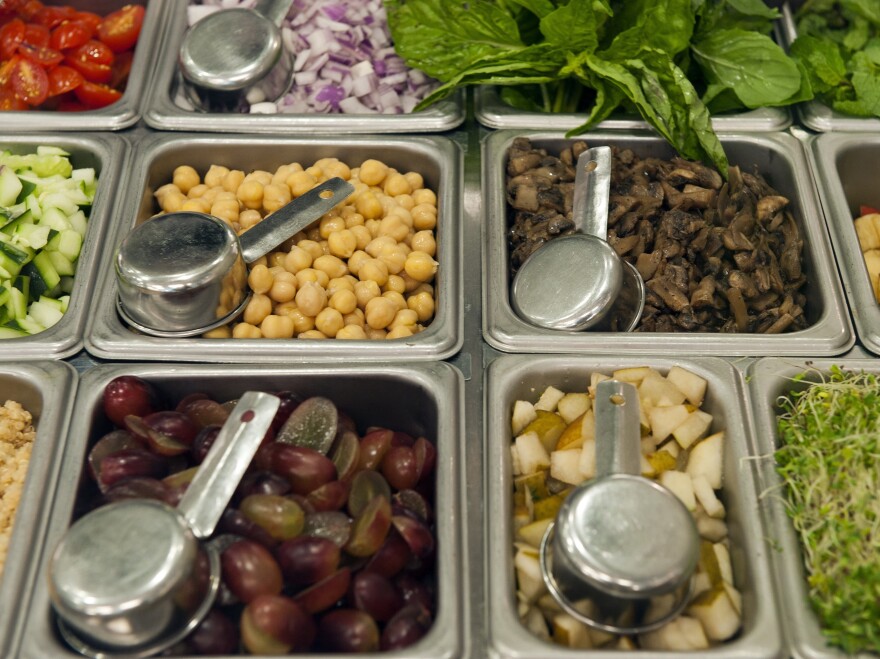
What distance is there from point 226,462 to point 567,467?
65 centimetres

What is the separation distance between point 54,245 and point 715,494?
63.6 inches

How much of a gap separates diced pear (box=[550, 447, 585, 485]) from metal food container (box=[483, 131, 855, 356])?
277 millimetres

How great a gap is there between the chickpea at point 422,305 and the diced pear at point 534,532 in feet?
2.04

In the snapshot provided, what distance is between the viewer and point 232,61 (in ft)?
8.30

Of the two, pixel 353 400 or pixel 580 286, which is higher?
pixel 580 286

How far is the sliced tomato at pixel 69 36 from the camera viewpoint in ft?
8.62

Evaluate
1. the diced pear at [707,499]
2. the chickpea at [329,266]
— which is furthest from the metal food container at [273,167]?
the diced pear at [707,499]

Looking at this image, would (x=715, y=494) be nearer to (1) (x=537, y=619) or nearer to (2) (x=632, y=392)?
(2) (x=632, y=392)

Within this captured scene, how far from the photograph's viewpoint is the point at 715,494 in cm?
182

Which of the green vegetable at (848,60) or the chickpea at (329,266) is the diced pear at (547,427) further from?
the green vegetable at (848,60)

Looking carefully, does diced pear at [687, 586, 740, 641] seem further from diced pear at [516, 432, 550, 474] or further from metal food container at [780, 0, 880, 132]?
metal food container at [780, 0, 880, 132]

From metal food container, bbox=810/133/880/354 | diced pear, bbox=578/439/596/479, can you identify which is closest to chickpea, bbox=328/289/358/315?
diced pear, bbox=578/439/596/479

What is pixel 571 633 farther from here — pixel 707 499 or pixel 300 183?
pixel 300 183

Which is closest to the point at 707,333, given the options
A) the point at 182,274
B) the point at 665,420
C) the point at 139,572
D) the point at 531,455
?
the point at 665,420
